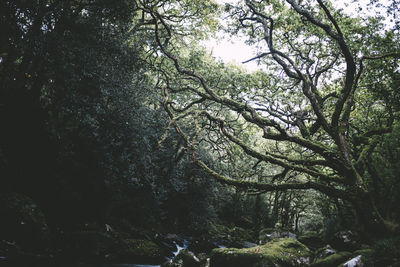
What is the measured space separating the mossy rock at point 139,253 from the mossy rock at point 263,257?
288cm

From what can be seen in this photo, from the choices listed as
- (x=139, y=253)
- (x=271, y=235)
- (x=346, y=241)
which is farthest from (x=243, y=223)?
(x=139, y=253)

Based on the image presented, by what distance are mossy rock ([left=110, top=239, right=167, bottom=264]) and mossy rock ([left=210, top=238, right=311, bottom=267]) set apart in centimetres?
288

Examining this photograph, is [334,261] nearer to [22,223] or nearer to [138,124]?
[138,124]

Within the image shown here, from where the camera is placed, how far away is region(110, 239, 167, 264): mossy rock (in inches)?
345

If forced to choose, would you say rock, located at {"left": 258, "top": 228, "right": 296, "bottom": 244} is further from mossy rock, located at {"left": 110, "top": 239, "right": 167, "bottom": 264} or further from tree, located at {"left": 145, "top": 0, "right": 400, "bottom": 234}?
mossy rock, located at {"left": 110, "top": 239, "right": 167, "bottom": 264}

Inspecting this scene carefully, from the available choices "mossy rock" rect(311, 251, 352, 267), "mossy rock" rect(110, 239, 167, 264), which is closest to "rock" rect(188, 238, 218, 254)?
"mossy rock" rect(110, 239, 167, 264)

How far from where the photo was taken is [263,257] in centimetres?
742

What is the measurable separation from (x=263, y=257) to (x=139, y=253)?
5.06 m

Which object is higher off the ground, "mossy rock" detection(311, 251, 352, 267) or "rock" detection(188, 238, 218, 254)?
"mossy rock" detection(311, 251, 352, 267)

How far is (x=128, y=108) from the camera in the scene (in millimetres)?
8320

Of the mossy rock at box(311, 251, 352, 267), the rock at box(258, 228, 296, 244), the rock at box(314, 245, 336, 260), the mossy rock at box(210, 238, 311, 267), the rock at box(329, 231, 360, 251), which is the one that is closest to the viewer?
the mossy rock at box(311, 251, 352, 267)

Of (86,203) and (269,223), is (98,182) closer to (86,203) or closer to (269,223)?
(86,203)

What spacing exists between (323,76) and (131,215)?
1293 centimetres

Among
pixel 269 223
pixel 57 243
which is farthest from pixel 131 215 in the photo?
pixel 269 223
